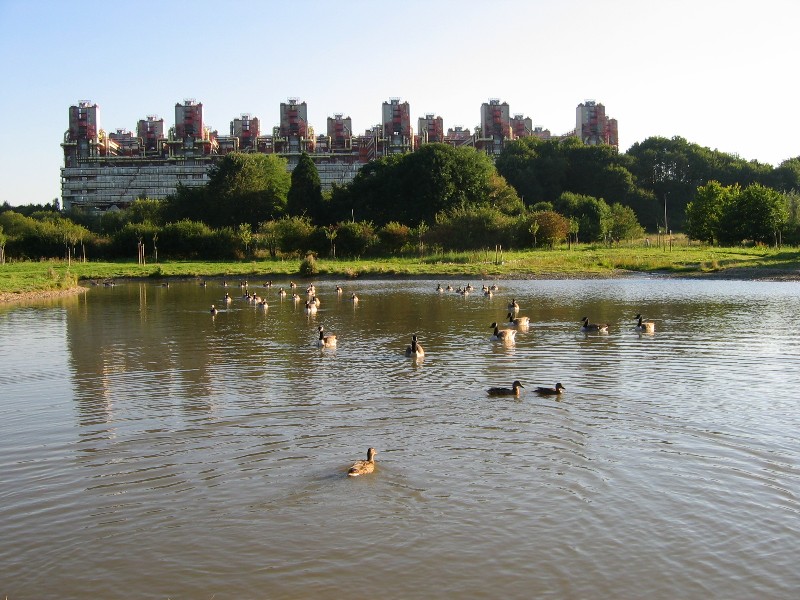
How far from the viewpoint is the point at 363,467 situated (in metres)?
10.9

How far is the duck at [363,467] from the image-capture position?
10807 millimetres

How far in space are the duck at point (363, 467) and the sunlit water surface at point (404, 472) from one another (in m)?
0.16

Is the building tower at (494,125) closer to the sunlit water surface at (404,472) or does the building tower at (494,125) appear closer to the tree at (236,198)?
the tree at (236,198)

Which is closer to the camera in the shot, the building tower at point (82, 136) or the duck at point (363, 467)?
the duck at point (363, 467)

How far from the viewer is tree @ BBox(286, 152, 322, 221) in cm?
10306

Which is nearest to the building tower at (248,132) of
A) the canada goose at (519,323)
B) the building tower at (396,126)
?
the building tower at (396,126)

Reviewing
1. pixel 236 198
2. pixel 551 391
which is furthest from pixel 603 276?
pixel 236 198

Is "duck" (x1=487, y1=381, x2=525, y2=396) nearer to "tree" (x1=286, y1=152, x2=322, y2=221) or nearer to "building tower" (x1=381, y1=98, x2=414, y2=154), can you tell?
"tree" (x1=286, y1=152, x2=322, y2=221)

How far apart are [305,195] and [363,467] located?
94.5 m

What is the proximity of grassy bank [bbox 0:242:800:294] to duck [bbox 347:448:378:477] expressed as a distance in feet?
135

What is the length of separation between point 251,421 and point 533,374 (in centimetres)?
709

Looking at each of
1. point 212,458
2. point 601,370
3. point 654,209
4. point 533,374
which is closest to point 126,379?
point 212,458

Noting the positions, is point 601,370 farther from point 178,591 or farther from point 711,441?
point 178,591

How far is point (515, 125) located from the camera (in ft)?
595
